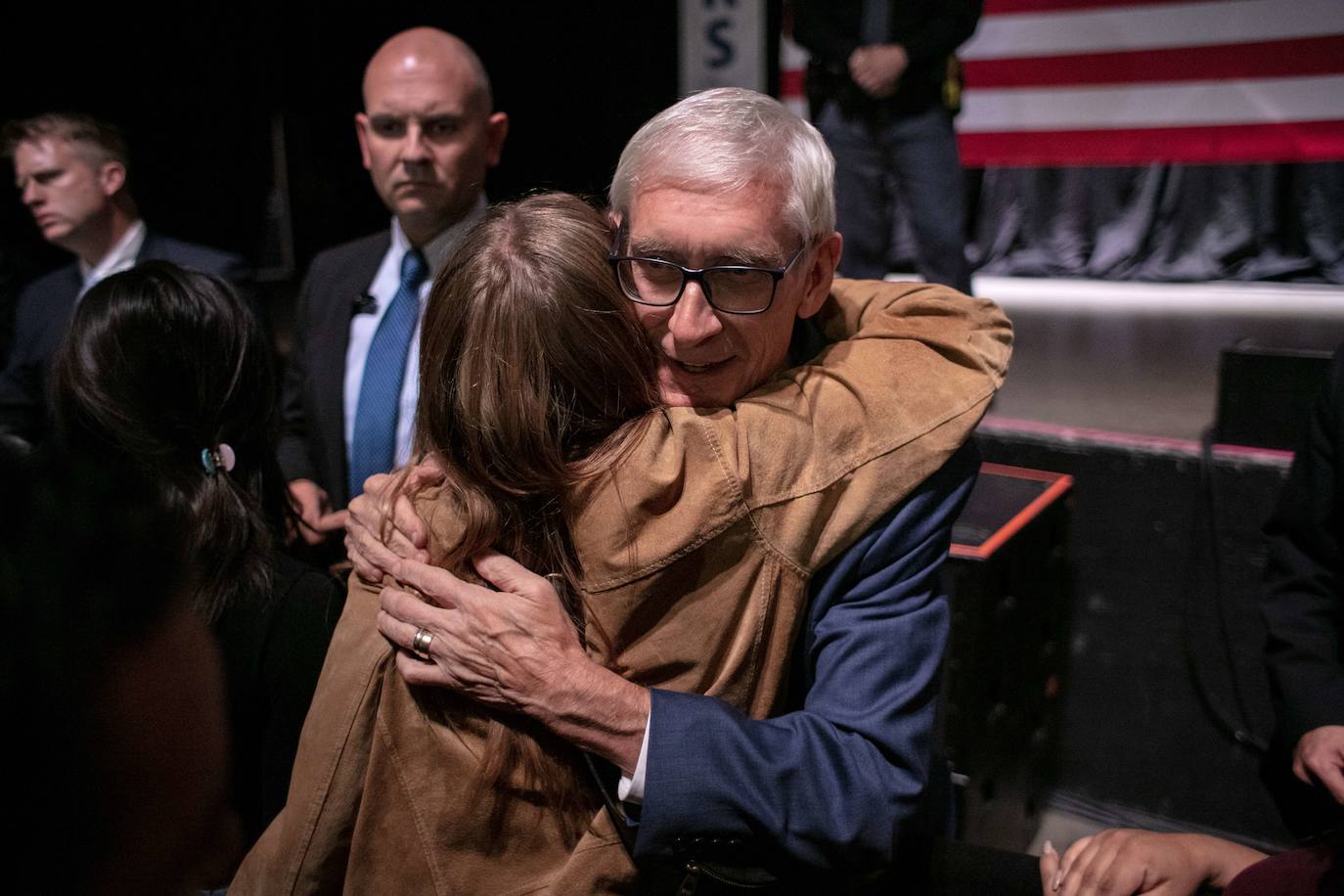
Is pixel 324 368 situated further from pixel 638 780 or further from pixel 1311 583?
pixel 1311 583

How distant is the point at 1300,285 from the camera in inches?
133

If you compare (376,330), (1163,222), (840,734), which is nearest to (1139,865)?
(840,734)

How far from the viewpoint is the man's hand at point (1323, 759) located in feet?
4.95

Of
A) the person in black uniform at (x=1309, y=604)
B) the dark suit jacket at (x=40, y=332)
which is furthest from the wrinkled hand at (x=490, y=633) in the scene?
the dark suit jacket at (x=40, y=332)

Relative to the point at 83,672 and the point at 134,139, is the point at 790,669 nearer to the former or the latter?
the point at 83,672

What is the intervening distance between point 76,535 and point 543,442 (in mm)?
587

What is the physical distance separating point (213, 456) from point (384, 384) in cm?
68

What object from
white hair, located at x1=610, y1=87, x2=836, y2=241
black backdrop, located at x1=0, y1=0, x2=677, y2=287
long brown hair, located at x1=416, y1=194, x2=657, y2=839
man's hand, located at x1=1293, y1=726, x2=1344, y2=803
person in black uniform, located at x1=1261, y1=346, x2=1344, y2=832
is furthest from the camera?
black backdrop, located at x1=0, y1=0, x2=677, y2=287

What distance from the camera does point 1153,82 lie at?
3.24 meters

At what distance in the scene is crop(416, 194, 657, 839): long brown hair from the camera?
3.40 ft

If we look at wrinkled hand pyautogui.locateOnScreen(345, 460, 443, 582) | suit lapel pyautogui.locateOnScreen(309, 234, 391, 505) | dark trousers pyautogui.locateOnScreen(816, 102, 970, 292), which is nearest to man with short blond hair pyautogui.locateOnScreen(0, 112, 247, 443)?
suit lapel pyautogui.locateOnScreen(309, 234, 391, 505)

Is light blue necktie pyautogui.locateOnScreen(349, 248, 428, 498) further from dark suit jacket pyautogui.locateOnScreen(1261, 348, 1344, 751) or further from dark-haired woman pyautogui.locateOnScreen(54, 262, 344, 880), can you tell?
dark suit jacket pyautogui.locateOnScreen(1261, 348, 1344, 751)

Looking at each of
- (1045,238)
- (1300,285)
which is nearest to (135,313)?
(1300,285)

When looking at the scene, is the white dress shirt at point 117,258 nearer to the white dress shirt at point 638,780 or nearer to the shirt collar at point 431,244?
the shirt collar at point 431,244
